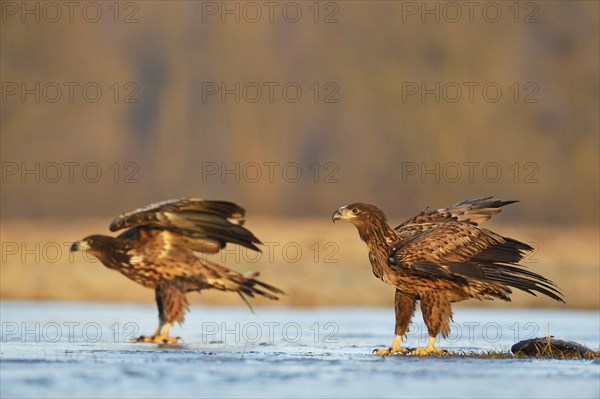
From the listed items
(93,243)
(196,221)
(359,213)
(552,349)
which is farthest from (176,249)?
(552,349)

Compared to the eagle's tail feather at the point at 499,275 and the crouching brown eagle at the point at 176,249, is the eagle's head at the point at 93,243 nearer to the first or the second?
the crouching brown eagle at the point at 176,249

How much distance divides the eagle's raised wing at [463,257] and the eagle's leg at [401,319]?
717 millimetres

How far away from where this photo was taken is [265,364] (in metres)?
17.2

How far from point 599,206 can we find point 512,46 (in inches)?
635

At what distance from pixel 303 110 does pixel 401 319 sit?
73857 mm

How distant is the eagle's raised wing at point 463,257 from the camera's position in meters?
18.8

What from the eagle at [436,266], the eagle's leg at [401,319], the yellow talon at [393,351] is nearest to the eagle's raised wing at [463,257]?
the eagle at [436,266]

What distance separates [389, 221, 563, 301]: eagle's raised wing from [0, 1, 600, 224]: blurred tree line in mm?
64607

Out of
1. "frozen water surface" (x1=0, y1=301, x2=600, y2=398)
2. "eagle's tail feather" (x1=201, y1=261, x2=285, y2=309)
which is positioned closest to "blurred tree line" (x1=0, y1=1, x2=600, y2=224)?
"frozen water surface" (x1=0, y1=301, x2=600, y2=398)

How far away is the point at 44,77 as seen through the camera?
96000 millimetres

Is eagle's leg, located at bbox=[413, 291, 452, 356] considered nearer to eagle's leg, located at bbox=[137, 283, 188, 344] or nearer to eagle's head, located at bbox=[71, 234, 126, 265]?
eagle's leg, located at bbox=[137, 283, 188, 344]

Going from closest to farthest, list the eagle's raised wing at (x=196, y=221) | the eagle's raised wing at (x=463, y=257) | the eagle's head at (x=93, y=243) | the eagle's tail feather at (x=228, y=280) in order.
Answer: the eagle's raised wing at (x=463, y=257) → the eagle's raised wing at (x=196, y=221) → the eagle's head at (x=93, y=243) → the eagle's tail feather at (x=228, y=280)

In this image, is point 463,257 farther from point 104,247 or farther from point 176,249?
point 104,247

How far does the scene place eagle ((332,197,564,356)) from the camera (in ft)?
61.8
